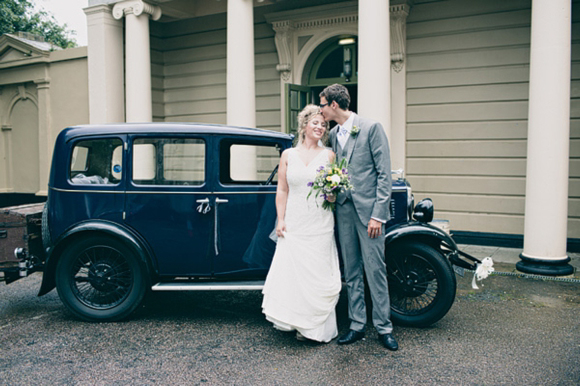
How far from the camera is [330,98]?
13.8ft

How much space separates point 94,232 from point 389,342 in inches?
112

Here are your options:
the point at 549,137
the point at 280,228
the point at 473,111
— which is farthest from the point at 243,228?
the point at 473,111

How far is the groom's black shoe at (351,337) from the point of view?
4.19 m

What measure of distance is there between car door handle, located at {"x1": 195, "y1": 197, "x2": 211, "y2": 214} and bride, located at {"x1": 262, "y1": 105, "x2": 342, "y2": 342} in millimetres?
772

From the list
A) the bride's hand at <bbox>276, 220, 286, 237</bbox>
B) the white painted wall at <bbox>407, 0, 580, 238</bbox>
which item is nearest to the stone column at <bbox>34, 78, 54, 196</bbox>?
the white painted wall at <bbox>407, 0, 580, 238</bbox>

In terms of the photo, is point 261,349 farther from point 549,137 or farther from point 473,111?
point 473,111

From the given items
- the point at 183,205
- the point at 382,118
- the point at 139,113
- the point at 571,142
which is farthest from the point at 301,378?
the point at 139,113

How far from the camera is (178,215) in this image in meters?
4.76

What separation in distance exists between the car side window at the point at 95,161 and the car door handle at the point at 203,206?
888 mm

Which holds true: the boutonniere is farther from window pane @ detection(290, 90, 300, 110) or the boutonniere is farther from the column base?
window pane @ detection(290, 90, 300, 110)

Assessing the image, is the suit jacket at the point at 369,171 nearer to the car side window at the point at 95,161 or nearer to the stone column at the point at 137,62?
the car side window at the point at 95,161

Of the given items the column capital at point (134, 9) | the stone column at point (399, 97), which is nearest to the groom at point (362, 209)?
the stone column at point (399, 97)

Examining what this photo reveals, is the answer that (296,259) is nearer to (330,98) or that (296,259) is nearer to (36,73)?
(330,98)

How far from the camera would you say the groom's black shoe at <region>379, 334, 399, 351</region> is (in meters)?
4.06
